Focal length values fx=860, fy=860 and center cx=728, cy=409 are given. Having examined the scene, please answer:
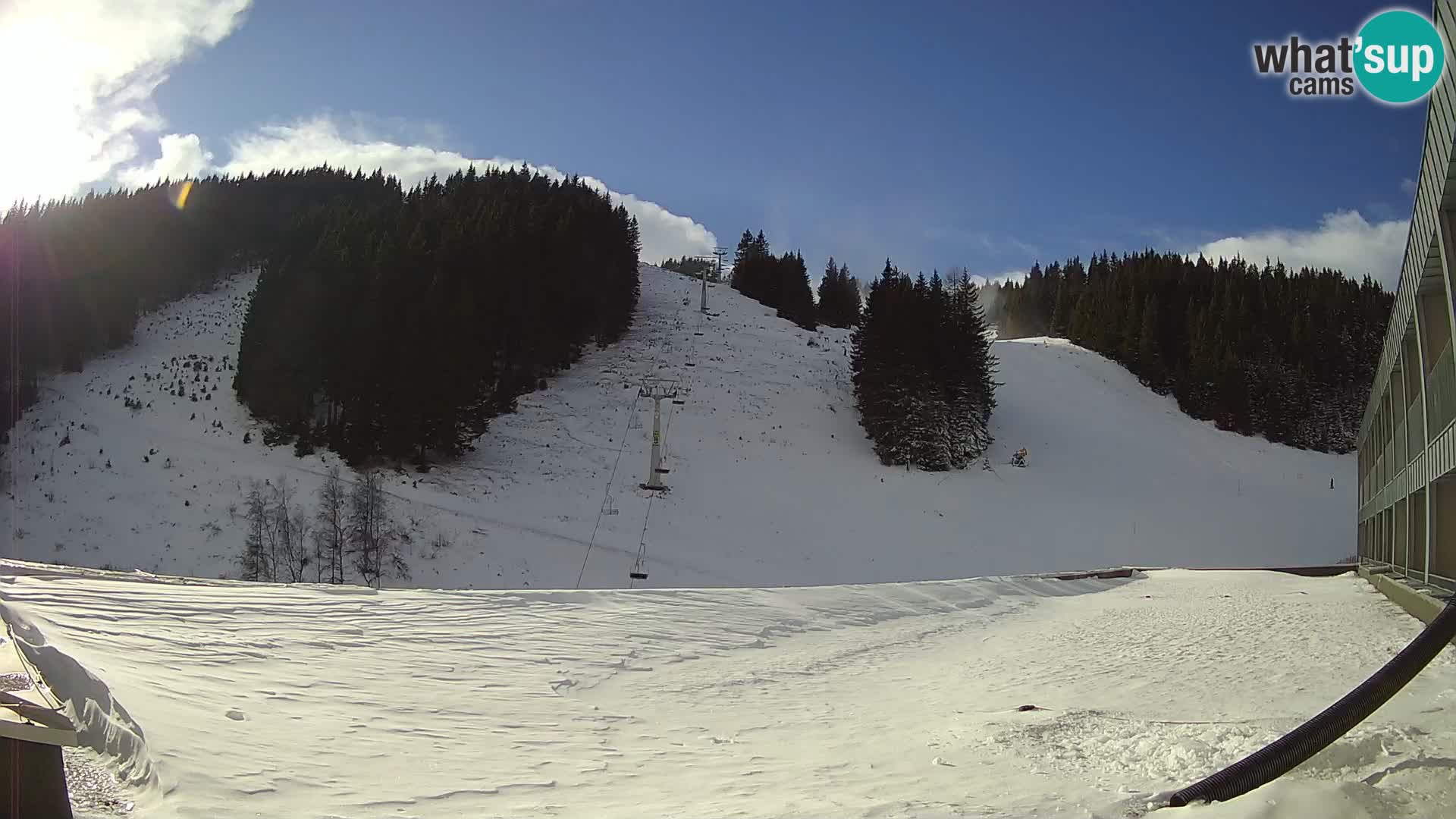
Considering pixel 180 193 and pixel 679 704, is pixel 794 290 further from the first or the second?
pixel 679 704

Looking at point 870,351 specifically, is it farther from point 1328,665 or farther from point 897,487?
point 1328,665

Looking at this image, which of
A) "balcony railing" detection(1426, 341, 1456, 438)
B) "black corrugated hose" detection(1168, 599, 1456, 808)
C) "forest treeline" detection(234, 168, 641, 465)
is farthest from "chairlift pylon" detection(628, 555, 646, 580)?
"black corrugated hose" detection(1168, 599, 1456, 808)

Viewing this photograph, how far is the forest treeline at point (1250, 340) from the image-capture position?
49219mm

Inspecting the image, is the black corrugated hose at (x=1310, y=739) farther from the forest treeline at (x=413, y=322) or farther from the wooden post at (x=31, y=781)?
the forest treeline at (x=413, y=322)

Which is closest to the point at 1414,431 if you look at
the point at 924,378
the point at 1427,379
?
the point at 1427,379

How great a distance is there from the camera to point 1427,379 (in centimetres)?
1095

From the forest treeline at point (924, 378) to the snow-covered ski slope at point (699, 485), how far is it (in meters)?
1.32

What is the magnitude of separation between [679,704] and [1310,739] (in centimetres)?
548

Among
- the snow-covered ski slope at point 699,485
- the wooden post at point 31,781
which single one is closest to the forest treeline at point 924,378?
the snow-covered ski slope at point 699,485

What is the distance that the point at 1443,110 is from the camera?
7.84 m

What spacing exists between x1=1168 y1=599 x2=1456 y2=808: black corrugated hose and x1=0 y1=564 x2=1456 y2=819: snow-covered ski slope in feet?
0.36

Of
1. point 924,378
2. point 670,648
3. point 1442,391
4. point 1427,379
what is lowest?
point 670,648

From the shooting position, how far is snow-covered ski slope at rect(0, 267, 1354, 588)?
2672cm

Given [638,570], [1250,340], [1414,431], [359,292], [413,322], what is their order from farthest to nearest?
1. [1250,340]
2. [359,292]
3. [413,322]
4. [638,570]
5. [1414,431]
